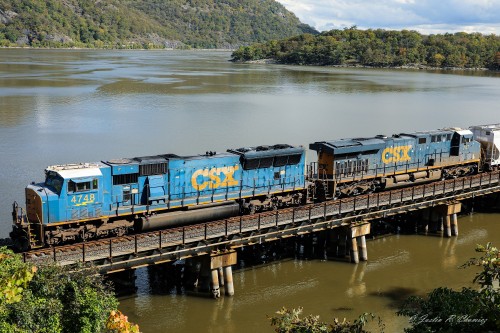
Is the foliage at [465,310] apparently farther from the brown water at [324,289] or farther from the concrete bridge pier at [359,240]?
the concrete bridge pier at [359,240]

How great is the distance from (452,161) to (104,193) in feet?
63.7

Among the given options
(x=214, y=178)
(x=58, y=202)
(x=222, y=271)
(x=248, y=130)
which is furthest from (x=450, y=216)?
(x=248, y=130)

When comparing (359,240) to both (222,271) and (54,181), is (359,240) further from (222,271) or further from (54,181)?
(54,181)

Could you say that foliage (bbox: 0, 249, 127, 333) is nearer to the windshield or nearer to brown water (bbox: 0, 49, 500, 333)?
the windshield

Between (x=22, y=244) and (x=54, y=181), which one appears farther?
(x=54, y=181)

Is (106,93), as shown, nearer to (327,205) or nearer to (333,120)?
(333,120)

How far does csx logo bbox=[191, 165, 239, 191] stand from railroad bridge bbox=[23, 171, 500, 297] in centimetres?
232

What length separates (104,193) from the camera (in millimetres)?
18844

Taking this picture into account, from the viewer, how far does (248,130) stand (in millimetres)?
49000

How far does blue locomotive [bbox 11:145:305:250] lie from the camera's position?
17.8 meters

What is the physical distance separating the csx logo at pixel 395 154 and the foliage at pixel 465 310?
55.9 ft

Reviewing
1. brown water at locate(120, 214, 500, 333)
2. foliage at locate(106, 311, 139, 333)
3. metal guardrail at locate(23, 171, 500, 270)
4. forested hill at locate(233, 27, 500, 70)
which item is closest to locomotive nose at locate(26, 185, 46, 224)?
metal guardrail at locate(23, 171, 500, 270)

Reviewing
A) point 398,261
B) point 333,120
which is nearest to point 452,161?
point 398,261

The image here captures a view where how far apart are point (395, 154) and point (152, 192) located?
13.3m
